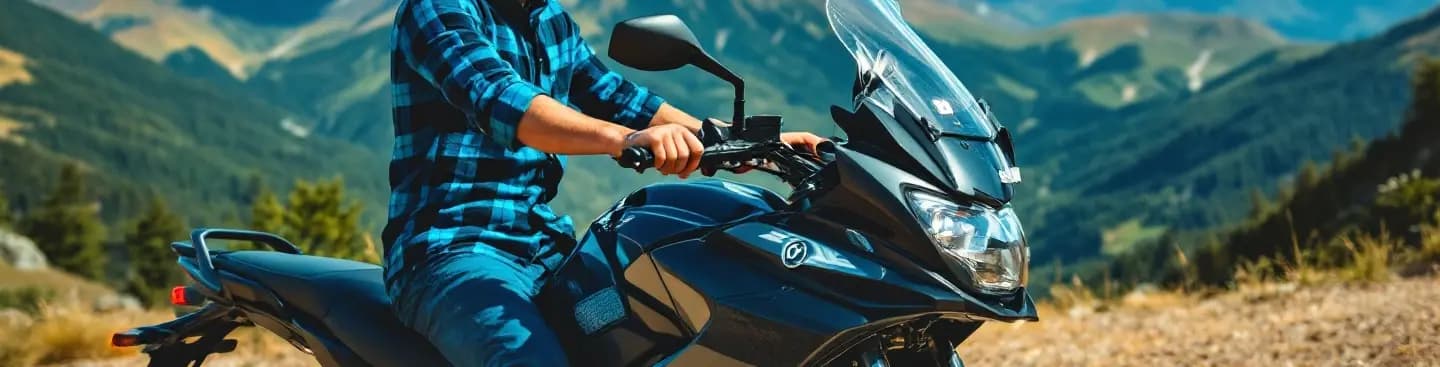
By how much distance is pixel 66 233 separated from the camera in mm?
86812

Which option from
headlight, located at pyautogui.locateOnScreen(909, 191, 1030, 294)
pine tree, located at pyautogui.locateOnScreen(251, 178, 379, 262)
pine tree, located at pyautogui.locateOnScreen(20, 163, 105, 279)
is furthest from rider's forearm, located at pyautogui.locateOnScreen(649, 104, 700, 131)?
pine tree, located at pyautogui.locateOnScreen(20, 163, 105, 279)

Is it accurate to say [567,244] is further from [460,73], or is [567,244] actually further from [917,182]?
[917,182]

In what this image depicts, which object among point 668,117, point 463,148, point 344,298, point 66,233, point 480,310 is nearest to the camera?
point 480,310

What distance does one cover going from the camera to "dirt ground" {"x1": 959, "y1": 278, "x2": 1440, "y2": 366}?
253 inches

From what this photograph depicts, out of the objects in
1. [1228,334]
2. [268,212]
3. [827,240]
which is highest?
[827,240]

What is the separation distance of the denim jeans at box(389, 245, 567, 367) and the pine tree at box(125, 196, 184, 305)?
79.9 metres

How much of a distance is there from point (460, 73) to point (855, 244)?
1146mm

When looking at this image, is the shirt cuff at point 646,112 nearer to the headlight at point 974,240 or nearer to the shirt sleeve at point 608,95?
the shirt sleeve at point 608,95

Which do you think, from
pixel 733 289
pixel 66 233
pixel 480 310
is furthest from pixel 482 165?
pixel 66 233

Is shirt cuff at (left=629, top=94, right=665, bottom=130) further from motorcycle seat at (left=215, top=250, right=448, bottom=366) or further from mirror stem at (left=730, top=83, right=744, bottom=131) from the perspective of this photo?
mirror stem at (left=730, top=83, right=744, bottom=131)

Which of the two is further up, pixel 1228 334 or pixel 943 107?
pixel 943 107

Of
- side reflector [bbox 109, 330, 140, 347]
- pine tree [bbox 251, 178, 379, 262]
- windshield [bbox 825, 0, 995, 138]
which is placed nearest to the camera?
windshield [bbox 825, 0, 995, 138]

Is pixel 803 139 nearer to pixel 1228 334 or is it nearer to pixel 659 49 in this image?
pixel 659 49

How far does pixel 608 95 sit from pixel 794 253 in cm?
157
